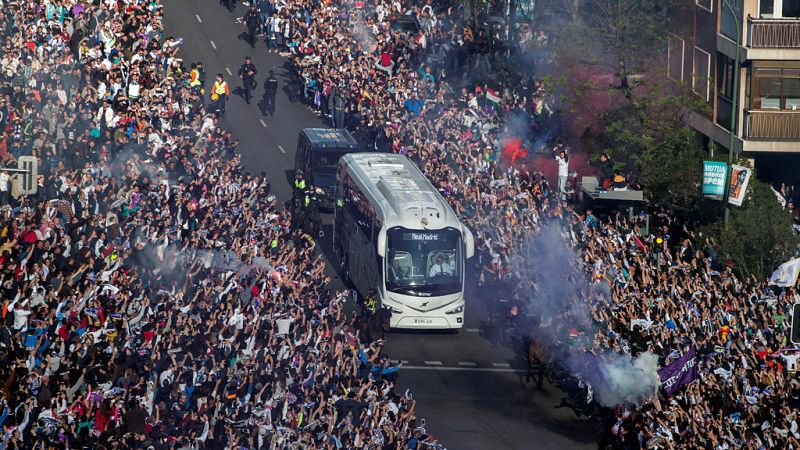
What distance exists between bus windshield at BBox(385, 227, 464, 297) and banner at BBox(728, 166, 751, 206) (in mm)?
7733

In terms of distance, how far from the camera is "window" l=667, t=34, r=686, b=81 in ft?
166

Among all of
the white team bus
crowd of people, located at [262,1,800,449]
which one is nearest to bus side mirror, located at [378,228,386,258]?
the white team bus

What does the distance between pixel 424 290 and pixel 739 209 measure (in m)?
9.44

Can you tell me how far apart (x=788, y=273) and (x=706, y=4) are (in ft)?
52.3

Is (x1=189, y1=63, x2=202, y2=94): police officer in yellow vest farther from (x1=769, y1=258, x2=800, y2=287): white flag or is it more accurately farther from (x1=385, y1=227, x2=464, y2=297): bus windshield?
(x1=769, y1=258, x2=800, y2=287): white flag

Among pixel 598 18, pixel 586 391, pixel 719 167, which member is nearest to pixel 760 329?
pixel 586 391

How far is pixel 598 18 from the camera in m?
50.8

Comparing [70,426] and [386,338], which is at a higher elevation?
[70,426]

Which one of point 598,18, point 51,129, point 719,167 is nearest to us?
point 719,167

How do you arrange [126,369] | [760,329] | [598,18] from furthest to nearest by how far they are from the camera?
[598,18] < [760,329] < [126,369]

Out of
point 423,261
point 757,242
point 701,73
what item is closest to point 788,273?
point 757,242

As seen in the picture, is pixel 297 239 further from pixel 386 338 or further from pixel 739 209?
pixel 739 209

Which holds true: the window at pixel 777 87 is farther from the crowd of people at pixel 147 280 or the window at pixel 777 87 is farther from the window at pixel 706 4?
A: the crowd of people at pixel 147 280

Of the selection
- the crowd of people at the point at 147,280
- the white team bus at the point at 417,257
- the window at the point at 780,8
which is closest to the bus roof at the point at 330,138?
the crowd of people at the point at 147,280
